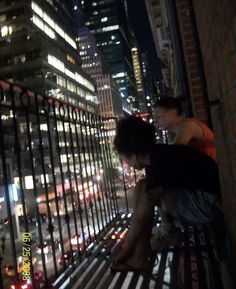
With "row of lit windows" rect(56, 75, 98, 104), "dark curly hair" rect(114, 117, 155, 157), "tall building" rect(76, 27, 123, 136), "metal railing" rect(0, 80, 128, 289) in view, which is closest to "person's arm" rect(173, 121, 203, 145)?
"dark curly hair" rect(114, 117, 155, 157)

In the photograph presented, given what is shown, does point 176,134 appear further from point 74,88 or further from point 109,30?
point 109,30

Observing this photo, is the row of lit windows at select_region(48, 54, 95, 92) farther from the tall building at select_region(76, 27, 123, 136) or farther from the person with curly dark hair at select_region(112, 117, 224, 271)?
the person with curly dark hair at select_region(112, 117, 224, 271)

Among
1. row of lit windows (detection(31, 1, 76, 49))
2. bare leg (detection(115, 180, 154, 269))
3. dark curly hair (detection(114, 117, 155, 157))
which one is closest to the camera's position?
bare leg (detection(115, 180, 154, 269))

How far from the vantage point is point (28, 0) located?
59844 millimetres

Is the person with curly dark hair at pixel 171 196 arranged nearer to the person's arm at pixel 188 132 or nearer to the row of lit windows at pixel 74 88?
the person's arm at pixel 188 132

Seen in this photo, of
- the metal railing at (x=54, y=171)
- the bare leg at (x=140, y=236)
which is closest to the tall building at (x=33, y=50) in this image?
the metal railing at (x=54, y=171)

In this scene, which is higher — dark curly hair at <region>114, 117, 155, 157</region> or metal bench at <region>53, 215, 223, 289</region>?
dark curly hair at <region>114, 117, 155, 157</region>

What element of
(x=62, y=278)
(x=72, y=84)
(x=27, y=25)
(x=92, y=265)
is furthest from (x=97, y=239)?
(x=72, y=84)

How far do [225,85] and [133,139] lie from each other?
92cm

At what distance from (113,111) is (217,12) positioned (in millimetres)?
113150

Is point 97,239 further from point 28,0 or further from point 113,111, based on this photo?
point 113,111

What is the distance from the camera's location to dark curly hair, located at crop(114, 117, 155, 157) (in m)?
2.42

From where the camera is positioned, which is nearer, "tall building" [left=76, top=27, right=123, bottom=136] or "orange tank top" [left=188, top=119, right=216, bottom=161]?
"orange tank top" [left=188, top=119, right=216, bottom=161]
